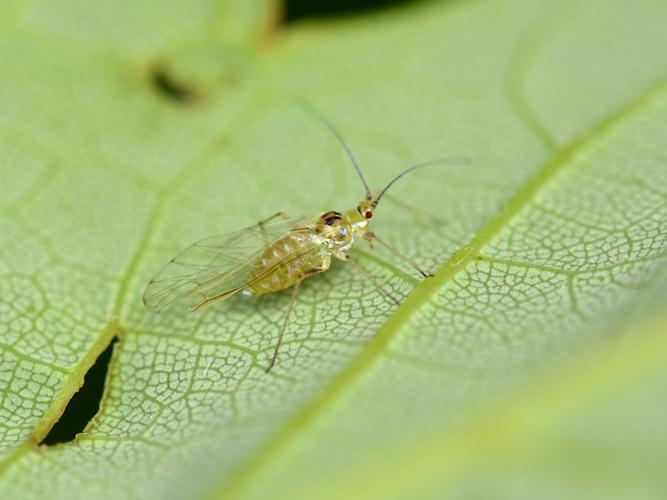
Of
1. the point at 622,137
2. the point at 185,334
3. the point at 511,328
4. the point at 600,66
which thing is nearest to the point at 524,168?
the point at 622,137

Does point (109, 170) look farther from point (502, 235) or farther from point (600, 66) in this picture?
point (600, 66)

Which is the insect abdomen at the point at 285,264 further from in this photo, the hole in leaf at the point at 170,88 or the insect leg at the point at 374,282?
the hole in leaf at the point at 170,88

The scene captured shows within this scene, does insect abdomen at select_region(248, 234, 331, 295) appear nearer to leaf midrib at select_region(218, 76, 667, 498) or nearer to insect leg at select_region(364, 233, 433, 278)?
insect leg at select_region(364, 233, 433, 278)

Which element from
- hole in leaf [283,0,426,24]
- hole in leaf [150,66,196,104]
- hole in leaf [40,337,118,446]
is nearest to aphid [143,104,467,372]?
hole in leaf [40,337,118,446]

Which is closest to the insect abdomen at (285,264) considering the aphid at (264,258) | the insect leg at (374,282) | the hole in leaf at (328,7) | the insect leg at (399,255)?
the aphid at (264,258)

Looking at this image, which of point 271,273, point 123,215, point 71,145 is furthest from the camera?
point 71,145

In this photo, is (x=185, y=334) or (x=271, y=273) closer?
(x=185, y=334)
